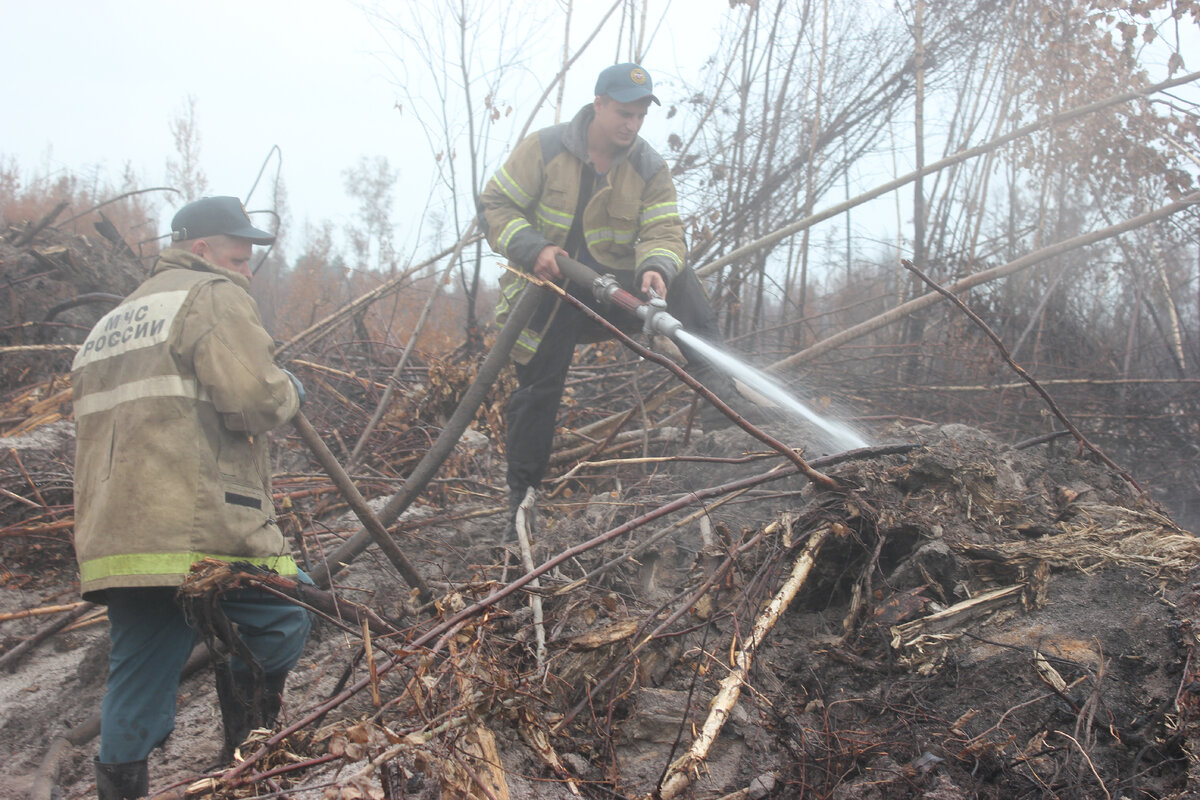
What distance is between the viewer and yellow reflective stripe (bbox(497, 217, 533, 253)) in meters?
3.38

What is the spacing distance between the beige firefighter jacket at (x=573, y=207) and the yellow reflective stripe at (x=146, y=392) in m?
1.53

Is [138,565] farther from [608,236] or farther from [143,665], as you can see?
[608,236]

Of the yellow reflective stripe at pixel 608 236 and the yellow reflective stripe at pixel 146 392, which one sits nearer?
the yellow reflective stripe at pixel 146 392

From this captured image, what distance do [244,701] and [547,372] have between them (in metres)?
1.86

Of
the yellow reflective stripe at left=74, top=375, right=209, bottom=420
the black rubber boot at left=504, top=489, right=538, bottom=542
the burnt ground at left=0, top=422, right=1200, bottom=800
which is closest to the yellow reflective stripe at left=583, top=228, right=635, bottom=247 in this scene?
the black rubber boot at left=504, top=489, right=538, bottom=542

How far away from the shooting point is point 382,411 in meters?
4.78

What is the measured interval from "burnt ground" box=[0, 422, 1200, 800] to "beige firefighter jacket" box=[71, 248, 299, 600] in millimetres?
595

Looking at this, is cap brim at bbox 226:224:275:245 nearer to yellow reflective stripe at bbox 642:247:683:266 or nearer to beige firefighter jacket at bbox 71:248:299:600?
beige firefighter jacket at bbox 71:248:299:600

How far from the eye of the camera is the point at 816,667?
7.66 ft

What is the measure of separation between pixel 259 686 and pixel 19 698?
4.76 feet

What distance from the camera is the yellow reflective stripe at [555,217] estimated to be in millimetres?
3506

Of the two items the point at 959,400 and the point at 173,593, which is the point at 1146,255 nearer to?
the point at 959,400

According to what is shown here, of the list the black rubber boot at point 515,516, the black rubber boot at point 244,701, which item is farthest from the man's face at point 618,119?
the black rubber boot at point 244,701

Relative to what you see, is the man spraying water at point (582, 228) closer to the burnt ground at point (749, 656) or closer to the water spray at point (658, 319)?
the water spray at point (658, 319)
